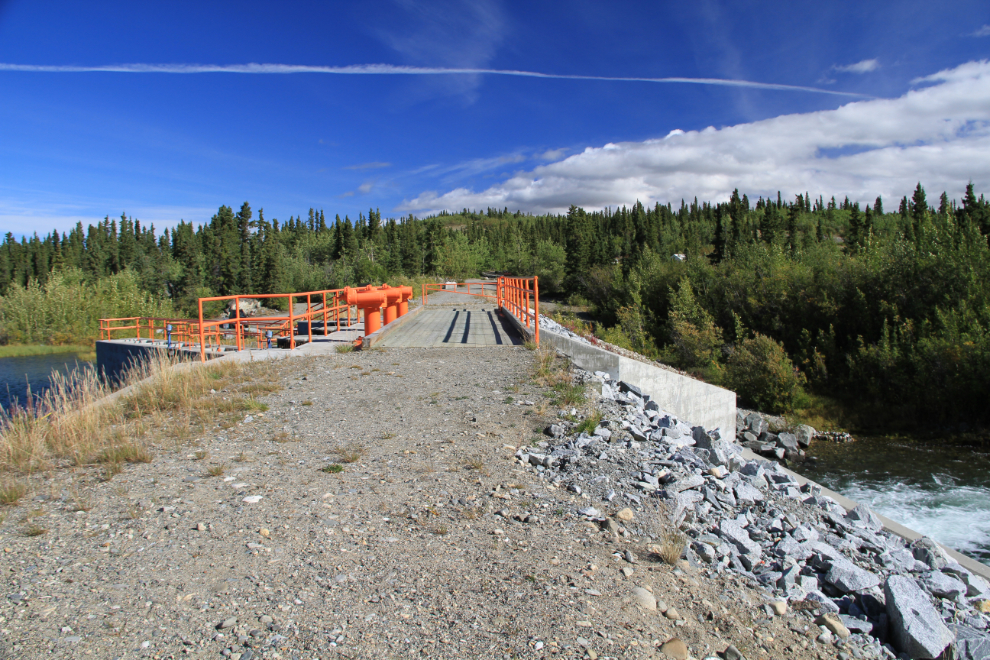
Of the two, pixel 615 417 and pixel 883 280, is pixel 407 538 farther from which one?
pixel 883 280

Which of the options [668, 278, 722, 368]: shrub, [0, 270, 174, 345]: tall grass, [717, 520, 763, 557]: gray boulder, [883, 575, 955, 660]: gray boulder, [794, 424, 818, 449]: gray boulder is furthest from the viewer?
[0, 270, 174, 345]: tall grass

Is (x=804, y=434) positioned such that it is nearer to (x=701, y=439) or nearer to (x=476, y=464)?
(x=701, y=439)

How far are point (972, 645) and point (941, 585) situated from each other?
1.14 meters

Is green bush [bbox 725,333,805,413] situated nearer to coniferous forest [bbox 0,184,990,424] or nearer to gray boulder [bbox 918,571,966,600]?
coniferous forest [bbox 0,184,990,424]

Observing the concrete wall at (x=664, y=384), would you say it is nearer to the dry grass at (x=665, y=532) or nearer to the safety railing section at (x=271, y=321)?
the safety railing section at (x=271, y=321)

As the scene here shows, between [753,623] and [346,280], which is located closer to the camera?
[753,623]

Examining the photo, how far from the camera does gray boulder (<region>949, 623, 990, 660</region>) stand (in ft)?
10.2

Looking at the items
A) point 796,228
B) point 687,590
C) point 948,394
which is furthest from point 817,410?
point 796,228

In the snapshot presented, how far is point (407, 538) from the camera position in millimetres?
3604

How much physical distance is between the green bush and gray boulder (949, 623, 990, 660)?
56.5 ft

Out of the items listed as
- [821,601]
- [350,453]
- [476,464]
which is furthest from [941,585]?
[350,453]

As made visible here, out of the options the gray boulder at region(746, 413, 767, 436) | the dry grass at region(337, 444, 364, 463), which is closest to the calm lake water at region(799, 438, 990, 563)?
the gray boulder at region(746, 413, 767, 436)

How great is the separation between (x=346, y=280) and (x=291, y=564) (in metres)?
65.5

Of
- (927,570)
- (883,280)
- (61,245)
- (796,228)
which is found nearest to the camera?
(927,570)
